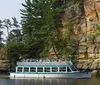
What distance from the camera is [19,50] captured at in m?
80.8

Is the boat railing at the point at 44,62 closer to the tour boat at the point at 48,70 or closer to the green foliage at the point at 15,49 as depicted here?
the tour boat at the point at 48,70

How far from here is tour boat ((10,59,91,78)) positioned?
6539 cm

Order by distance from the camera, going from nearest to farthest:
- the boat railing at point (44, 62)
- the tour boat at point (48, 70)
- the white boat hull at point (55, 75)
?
the white boat hull at point (55, 75) < the tour boat at point (48, 70) < the boat railing at point (44, 62)

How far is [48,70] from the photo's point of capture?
225ft

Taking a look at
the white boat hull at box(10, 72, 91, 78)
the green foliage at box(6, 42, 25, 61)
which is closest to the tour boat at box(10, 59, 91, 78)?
the white boat hull at box(10, 72, 91, 78)

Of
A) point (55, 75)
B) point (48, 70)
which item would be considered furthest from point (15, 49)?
point (55, 75)

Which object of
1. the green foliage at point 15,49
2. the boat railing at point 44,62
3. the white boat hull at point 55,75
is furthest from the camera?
the green foliage at point 15,49

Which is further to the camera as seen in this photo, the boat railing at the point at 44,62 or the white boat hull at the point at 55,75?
the boat railing at the point at 44,62

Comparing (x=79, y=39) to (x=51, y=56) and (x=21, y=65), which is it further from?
(x=21, y=65)

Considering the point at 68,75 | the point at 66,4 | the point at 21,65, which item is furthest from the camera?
the point at 66,4

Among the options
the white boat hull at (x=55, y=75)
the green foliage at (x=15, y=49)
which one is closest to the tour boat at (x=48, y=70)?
the white boat hull at (x=55, y=75)

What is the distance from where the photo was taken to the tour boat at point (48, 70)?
65.4 metres

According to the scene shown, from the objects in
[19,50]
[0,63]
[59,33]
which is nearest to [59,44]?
[59,33]

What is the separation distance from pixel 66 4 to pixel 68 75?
23.3 meters
